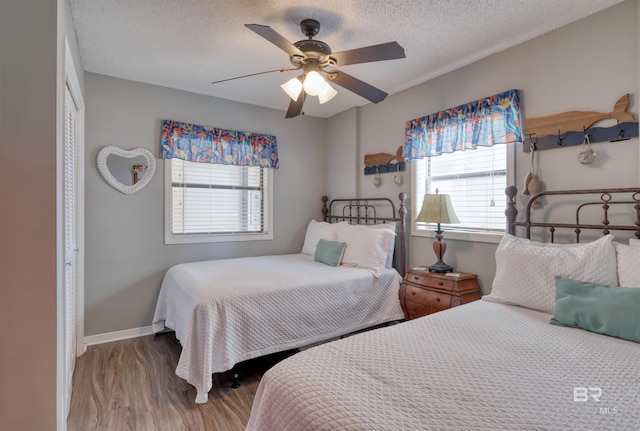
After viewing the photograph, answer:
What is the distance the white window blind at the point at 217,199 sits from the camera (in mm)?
3600

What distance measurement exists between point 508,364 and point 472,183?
1957 millimetres

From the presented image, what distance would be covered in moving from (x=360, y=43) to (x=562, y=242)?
203cm

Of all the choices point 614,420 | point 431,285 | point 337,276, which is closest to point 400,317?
point 431,285

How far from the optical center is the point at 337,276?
2.90 metres

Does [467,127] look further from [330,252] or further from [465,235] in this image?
[330,252]

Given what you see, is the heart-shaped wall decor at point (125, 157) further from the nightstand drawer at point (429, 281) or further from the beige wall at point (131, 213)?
the nightstand drawer at point (429, 281)

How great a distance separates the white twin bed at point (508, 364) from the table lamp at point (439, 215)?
32.1 inches

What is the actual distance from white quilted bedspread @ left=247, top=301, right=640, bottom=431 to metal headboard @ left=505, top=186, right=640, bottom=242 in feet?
2.64

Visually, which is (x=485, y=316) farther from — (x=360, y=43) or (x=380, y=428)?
(x=360, y=43)

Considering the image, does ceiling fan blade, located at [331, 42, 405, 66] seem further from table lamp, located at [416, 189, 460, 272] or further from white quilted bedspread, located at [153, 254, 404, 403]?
white quilted bedspread, located at [153, 254, 404, 403]

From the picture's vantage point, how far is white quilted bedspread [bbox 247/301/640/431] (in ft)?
3.15

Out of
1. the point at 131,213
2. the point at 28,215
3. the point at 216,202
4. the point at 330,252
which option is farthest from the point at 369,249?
the point at 28,215

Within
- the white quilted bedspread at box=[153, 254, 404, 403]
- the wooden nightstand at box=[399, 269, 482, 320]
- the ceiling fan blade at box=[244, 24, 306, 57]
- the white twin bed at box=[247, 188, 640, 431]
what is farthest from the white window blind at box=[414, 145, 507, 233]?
the ceiling fan blade at box=[244, 24, 306, 57]

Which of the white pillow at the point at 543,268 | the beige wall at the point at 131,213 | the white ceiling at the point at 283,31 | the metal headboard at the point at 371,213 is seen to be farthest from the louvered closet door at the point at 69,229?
the metal headboard at the point at 371,213
